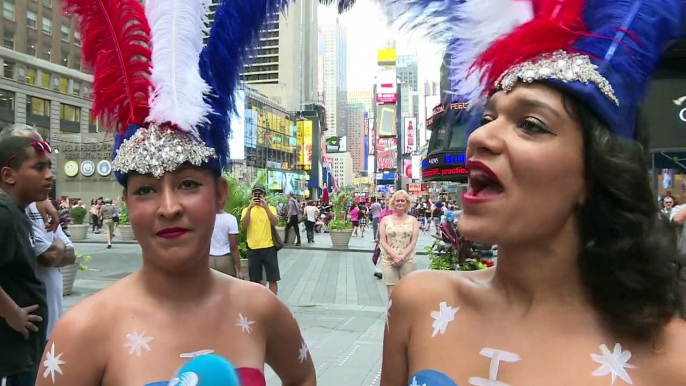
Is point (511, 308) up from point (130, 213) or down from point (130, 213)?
down

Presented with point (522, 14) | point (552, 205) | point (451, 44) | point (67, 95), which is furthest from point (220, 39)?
point (67, 95)

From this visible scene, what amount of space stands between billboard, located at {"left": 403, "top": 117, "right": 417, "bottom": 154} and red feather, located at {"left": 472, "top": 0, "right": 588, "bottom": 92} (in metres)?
64.3

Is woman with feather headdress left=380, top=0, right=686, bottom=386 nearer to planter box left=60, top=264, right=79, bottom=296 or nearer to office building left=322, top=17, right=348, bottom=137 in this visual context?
planter box left=60, top=264, right=79, bottom=296

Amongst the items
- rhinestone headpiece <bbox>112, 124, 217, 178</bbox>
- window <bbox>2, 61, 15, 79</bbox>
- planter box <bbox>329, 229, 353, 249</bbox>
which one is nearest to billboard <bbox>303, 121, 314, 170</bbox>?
window <bbox>2, 61, 15, 79</bbox>

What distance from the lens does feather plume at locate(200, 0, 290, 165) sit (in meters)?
1.65

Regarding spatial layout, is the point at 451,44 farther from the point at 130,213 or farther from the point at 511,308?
the point at 130,213

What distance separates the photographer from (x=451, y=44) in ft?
4.83

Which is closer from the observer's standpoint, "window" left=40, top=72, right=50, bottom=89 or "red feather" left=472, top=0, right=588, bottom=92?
"red feather" left=472, top=0, right=588, bottom=92

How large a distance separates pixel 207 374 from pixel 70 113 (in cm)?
5120

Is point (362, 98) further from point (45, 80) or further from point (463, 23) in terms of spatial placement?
point (463, 23)

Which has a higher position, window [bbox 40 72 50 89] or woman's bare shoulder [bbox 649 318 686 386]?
window [bbox 40 72 50 89]

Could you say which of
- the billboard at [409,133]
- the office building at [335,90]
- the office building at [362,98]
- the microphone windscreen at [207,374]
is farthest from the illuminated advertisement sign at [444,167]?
the office building at [362,98]

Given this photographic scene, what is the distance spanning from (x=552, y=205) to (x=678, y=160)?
1019 cm

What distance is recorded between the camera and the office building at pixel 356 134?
145800mm
